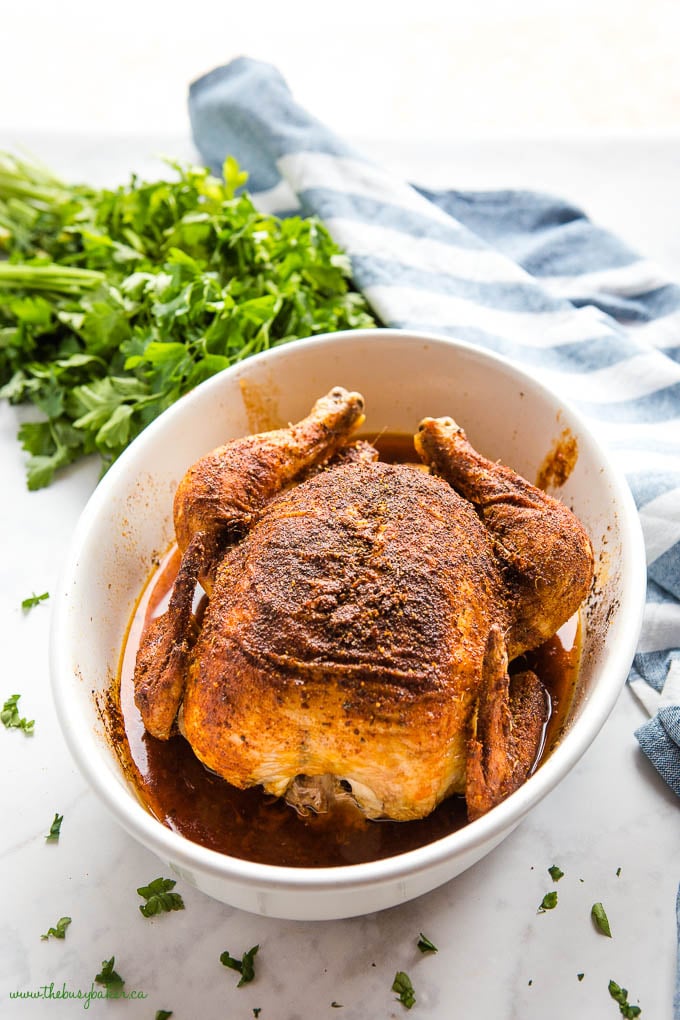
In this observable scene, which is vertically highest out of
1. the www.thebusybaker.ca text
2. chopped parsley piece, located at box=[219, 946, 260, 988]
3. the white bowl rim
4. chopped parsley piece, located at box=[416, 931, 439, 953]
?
the white bowl rim

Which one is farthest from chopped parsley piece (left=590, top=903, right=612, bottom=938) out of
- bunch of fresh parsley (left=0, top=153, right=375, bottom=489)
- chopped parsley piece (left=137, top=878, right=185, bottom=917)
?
bunch of fresh parsley (left=0, top=153, right=375, bottom=489)

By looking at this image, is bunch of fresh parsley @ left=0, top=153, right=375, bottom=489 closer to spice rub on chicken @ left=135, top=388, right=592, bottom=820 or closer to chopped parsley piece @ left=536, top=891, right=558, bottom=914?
spice rub on chicken @ left=135, top=388, right=592, bottom=820

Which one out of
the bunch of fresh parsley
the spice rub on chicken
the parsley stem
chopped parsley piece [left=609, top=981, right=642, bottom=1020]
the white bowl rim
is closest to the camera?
the white bowl rim

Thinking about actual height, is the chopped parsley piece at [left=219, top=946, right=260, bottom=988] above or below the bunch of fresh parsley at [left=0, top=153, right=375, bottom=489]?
below

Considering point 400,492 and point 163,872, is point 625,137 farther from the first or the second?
point 163,872

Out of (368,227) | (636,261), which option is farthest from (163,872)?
(636,261)

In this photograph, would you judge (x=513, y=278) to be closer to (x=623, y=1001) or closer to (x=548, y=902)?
(x=548, y=902)
